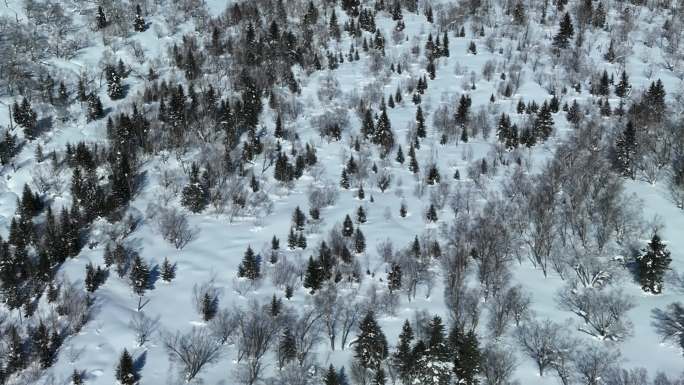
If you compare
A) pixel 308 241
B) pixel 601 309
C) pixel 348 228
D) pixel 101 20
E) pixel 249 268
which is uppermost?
pixel 101 20

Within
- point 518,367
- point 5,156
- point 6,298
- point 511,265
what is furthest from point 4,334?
point 511,265

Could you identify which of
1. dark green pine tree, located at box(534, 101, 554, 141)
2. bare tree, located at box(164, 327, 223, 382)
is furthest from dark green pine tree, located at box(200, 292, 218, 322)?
dark green pine tree, located at box(534, 101, 554, 141)

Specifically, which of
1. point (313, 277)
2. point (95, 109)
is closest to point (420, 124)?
point (313, 277)

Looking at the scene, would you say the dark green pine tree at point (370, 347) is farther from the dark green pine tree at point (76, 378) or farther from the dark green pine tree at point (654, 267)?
the dark green pine tree at point (654, 267)

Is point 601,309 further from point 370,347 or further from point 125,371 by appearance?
point 125,371

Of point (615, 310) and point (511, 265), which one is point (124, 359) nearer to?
point (511, 265)

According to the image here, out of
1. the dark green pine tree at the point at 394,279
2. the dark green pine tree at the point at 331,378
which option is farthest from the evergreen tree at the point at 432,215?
the dark green pine tree at the point at 331,378

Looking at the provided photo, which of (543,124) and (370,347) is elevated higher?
(543,124)
